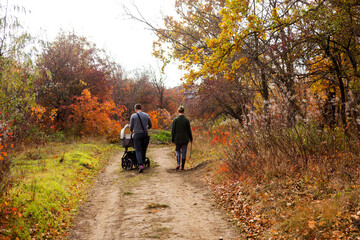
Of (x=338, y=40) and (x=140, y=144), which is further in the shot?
(x=140, y=144)

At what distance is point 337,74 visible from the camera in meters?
7.61

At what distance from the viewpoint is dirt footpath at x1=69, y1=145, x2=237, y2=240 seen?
195 inches

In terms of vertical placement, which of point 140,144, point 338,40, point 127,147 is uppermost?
point 338,40

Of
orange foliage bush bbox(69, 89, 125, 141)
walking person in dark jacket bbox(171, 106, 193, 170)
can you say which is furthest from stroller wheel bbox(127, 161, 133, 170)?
orange foliage bush bbox(69, 89, 125, 141)

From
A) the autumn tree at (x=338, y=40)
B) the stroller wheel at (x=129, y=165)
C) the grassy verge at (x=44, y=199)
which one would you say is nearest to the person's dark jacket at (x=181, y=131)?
the stroller wheel at (x=129, y=165)

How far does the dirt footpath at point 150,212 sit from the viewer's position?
4965 mm

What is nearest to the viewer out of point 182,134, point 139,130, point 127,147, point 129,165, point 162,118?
point 139,130

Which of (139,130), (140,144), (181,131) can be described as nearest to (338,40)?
(181,131)

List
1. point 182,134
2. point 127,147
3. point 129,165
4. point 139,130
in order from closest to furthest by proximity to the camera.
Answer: point 139,130 → point 182,134 → point 127,147 → point 129,165

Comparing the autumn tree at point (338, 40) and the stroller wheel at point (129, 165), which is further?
the stroller wheel at point (129, 165)

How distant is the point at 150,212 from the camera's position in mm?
5945

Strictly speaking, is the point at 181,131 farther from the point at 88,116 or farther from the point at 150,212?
the point at 88,116

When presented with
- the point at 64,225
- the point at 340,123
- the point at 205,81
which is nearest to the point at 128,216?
the point at 64,225

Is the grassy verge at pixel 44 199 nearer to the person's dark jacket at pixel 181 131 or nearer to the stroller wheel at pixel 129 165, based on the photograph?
the stroller wheel at pixel 129 165
